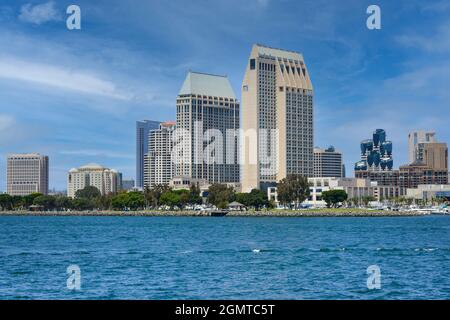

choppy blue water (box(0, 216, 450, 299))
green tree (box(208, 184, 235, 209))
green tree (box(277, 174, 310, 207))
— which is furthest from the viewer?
green tree (box(208, 184, 235, 209))

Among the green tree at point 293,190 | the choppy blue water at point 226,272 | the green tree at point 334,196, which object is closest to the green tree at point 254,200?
the green tree at point 293,190

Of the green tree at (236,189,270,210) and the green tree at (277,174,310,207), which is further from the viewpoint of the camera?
the green tree at (236,189,270,210)

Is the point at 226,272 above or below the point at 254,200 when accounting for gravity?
below

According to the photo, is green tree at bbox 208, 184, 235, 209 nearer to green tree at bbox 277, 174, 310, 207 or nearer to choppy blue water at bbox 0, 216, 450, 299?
green tree at bbox 277, 174, 310, 207

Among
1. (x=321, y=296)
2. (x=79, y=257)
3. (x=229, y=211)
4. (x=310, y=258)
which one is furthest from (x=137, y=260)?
(x=229, y=211)

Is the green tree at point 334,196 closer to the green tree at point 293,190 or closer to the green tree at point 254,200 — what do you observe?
the green tree at point 293,190

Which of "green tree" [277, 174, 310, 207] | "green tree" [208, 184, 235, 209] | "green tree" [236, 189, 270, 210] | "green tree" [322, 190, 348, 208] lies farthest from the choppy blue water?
"green tree" [322, 190, 348, 208]

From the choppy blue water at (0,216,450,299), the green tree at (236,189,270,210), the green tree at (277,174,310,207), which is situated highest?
the green tree at (277,174,310,207)

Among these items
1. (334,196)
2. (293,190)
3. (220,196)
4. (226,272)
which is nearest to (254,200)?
(220,196)

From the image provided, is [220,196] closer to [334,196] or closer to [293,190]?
[293,190]

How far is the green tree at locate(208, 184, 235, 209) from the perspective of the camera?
7377 inches

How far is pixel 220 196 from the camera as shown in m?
187

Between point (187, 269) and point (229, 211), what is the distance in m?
146
